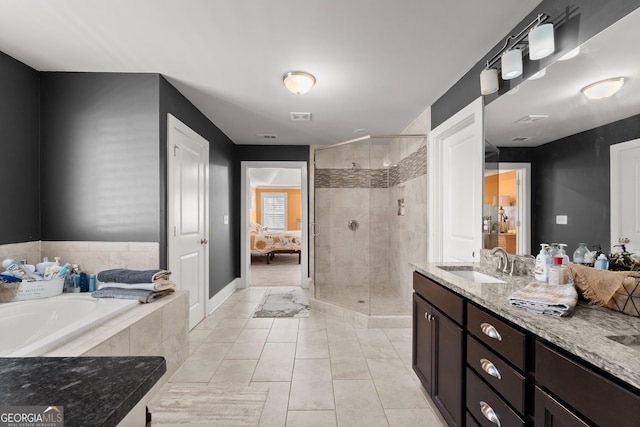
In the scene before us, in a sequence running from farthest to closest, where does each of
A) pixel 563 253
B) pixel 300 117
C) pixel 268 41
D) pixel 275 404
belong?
pixel 300 117 → pixel 268 41 → pixel 275 404 → pixel 563 253

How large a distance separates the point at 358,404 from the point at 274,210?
9021mm

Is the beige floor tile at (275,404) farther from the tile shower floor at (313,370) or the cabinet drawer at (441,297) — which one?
the cabinet drawer at (441,297)

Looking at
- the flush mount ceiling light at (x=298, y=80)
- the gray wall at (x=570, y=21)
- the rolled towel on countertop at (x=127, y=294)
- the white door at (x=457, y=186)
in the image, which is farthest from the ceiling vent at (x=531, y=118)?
the rolled towel on countertop at (x=127, y=294)

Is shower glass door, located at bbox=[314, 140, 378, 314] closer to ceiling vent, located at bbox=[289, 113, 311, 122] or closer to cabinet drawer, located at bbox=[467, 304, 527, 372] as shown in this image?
ceiling vent, located at bbox=[289, 113, 311, 122]

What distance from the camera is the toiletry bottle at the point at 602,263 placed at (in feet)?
4.39

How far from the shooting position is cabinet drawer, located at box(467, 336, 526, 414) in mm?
1116

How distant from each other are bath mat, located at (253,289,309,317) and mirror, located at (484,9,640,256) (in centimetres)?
263

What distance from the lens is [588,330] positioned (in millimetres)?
968

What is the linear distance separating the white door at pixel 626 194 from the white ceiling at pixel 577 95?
155 mm

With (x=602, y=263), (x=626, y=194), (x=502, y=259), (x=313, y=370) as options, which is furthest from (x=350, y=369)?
(x=626, y=194)

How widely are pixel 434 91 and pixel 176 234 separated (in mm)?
2795

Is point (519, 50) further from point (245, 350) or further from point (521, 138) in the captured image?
point (245, 350)

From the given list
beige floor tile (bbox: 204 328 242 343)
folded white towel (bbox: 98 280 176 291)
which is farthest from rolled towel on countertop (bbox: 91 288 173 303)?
beige floor tile (bbox: 204 328 242 343)

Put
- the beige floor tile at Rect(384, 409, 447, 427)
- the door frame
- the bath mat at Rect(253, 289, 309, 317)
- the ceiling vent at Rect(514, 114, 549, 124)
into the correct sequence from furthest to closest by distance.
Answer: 1. the door frame
2. the bath mat at Rect(253, 289, 309, 317)
3. the beige floor tile at Rect(384, 409, 447, 427)
4. the ceiling vent at Rect(514, 114, 549, 124)
